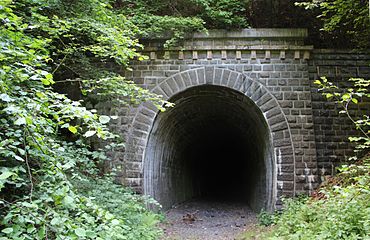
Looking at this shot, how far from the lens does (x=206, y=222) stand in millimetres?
9031

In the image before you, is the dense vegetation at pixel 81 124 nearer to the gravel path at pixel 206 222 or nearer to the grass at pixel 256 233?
the grass at pixel 256 233

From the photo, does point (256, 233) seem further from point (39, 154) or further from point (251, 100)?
point (39, 154)

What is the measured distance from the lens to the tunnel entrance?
8.64m

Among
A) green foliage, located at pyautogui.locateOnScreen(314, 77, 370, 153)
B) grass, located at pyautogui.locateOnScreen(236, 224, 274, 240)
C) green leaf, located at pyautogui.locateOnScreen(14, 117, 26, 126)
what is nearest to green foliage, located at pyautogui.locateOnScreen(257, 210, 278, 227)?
grass, located at pyautogui.locateOnScreen(236, 224, 274, 240)

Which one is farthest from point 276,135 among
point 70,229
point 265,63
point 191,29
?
point 70,229

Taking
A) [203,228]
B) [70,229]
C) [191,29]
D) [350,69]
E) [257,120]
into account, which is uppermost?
[191,29]

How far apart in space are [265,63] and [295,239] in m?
4.63

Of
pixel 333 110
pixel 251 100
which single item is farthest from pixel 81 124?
pixel 333 110

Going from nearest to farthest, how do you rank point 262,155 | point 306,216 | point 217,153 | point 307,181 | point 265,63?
point 306,216
point 307,181
point 265,63
point 262,155
point 217,153

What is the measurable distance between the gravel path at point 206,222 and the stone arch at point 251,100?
1.00m

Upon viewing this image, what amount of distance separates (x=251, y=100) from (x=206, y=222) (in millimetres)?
3536

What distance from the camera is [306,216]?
577cm

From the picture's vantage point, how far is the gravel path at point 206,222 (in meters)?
7.35

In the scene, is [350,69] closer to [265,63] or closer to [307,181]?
[265,63]
